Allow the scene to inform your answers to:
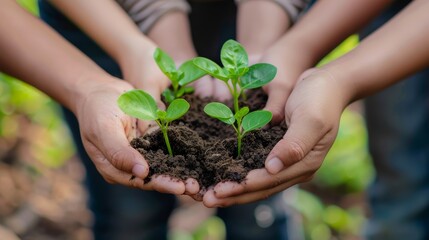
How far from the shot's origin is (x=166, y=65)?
123cm

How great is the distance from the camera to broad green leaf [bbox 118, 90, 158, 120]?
1.07 meters

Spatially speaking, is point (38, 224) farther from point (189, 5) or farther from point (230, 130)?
point (230, 130)

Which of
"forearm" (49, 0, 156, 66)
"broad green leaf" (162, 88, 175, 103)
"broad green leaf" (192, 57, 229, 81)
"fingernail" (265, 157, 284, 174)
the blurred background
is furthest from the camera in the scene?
the blurred background

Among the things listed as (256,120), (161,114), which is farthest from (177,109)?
(256,120)

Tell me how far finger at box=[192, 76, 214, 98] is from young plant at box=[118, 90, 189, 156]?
0.25m

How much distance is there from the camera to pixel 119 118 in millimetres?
1129

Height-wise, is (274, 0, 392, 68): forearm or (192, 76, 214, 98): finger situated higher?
(274, 0, 392, 68): forearm

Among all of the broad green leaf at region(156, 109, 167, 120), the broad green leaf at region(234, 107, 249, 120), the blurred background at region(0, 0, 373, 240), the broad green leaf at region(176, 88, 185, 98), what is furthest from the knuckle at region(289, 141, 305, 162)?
the blurred background at region(0, 0, 373, 240)

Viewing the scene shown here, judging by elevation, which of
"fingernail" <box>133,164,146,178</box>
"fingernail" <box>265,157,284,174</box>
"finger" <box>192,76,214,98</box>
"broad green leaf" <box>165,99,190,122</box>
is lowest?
"finger" <box>192,76,214,98</box>

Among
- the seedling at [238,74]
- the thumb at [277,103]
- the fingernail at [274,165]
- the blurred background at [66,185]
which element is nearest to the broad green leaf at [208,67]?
the seedling at [238,74]

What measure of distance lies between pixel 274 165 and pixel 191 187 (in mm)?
136

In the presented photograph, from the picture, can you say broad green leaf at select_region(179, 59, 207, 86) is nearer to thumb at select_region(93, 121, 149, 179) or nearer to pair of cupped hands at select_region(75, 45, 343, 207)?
pair of cupped hands at select_region(75, 45, 343, 207)

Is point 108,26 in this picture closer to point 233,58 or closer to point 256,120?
point 233,58

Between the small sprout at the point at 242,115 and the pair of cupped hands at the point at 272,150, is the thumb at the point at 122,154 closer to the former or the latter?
the pair of cupped hands at the point at 272,150
